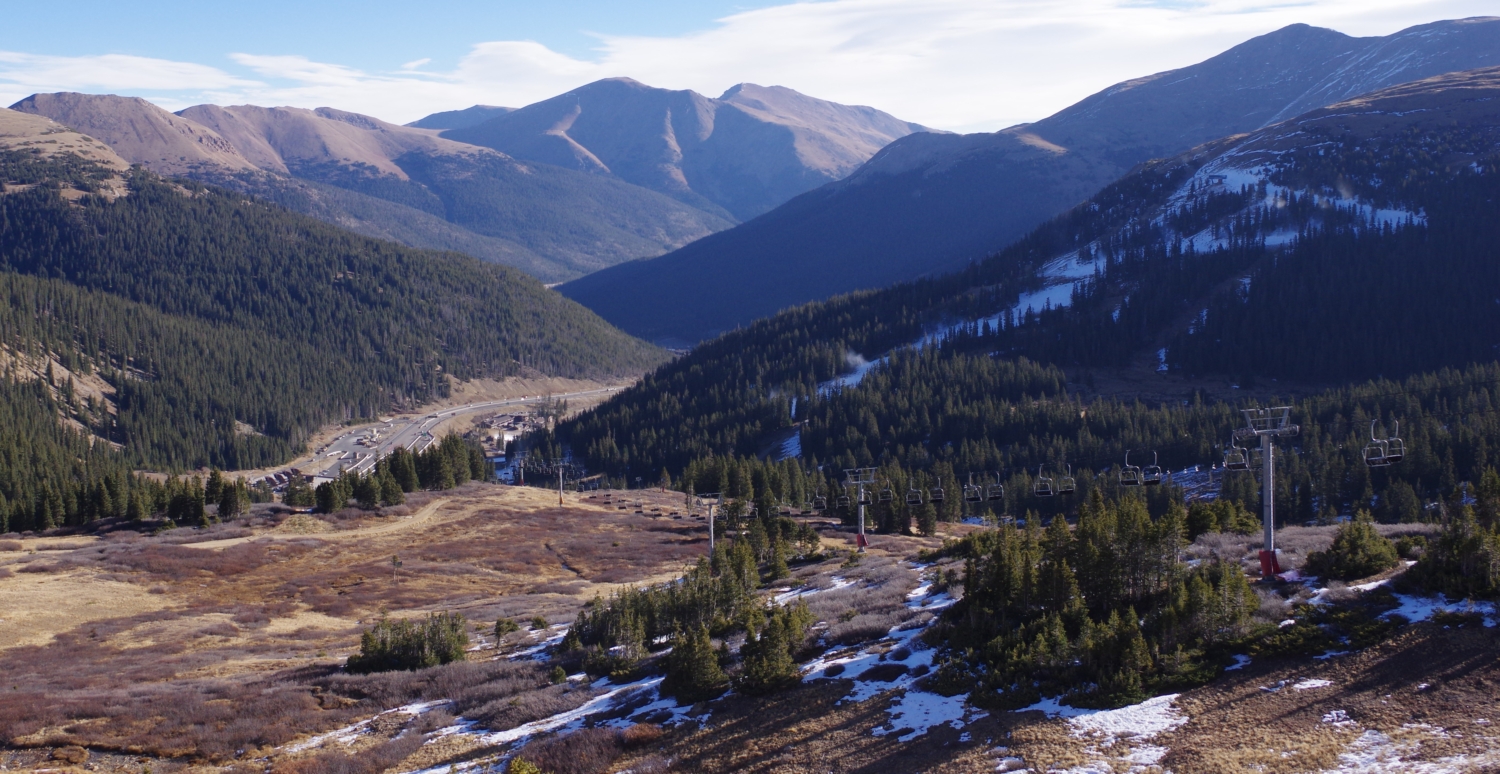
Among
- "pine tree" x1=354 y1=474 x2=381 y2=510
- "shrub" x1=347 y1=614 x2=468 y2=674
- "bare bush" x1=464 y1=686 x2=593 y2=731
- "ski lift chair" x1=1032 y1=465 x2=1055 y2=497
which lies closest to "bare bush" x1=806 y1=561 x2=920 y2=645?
"bare bush" x1=464 y1=686 x2=593 y2=731

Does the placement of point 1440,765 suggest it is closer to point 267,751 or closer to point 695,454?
point 267,751

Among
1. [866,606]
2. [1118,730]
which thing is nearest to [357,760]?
[866,606]

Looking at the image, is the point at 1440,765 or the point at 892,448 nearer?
the point at 1440,765

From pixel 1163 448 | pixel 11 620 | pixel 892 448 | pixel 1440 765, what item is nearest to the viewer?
pixel 1440 765

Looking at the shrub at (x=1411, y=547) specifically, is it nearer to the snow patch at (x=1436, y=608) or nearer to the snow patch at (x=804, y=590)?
the snow patch at (x=1436, y=608)

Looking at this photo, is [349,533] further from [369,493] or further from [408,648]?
[408,648]

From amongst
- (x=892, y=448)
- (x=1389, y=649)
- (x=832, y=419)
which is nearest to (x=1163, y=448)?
(x=892, y=448)
